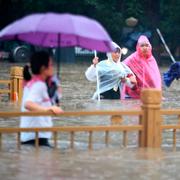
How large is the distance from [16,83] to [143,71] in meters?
2.88

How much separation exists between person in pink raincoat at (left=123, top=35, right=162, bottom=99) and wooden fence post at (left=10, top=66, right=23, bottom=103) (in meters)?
2.46

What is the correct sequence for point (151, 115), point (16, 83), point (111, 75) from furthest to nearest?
1. point (111, 75)
2. point (16, 83)
3. point (151, 115)

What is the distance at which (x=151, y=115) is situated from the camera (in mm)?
10953

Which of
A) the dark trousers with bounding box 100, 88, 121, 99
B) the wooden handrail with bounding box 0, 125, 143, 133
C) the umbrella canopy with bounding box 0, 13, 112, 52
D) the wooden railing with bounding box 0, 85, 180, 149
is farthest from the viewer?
the dark trousers with bounding box 100, 88, 121, 99

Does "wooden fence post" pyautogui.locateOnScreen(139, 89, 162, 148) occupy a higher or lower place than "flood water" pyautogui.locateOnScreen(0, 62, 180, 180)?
higher

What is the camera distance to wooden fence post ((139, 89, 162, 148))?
10.9 meters

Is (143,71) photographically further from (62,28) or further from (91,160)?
(62,28)

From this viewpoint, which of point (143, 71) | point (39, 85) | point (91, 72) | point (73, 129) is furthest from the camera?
point (91, 72)

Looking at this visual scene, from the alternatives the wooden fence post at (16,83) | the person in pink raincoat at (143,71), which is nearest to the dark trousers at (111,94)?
the person in pink raincoat at (143,71)

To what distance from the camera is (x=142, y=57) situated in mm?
19391

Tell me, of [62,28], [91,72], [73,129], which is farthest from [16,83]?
[62,28]

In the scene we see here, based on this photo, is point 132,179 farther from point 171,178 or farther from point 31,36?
point 31,36

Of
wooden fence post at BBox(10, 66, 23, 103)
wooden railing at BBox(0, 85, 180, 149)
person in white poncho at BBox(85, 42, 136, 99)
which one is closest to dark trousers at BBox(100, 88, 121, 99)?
person in white poncho at BBox(85, 42, 136, 99)

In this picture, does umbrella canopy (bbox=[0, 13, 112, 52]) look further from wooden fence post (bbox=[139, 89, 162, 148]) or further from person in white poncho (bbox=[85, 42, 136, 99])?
person in white poncho (bbox=[85, 42, 136, 99])
